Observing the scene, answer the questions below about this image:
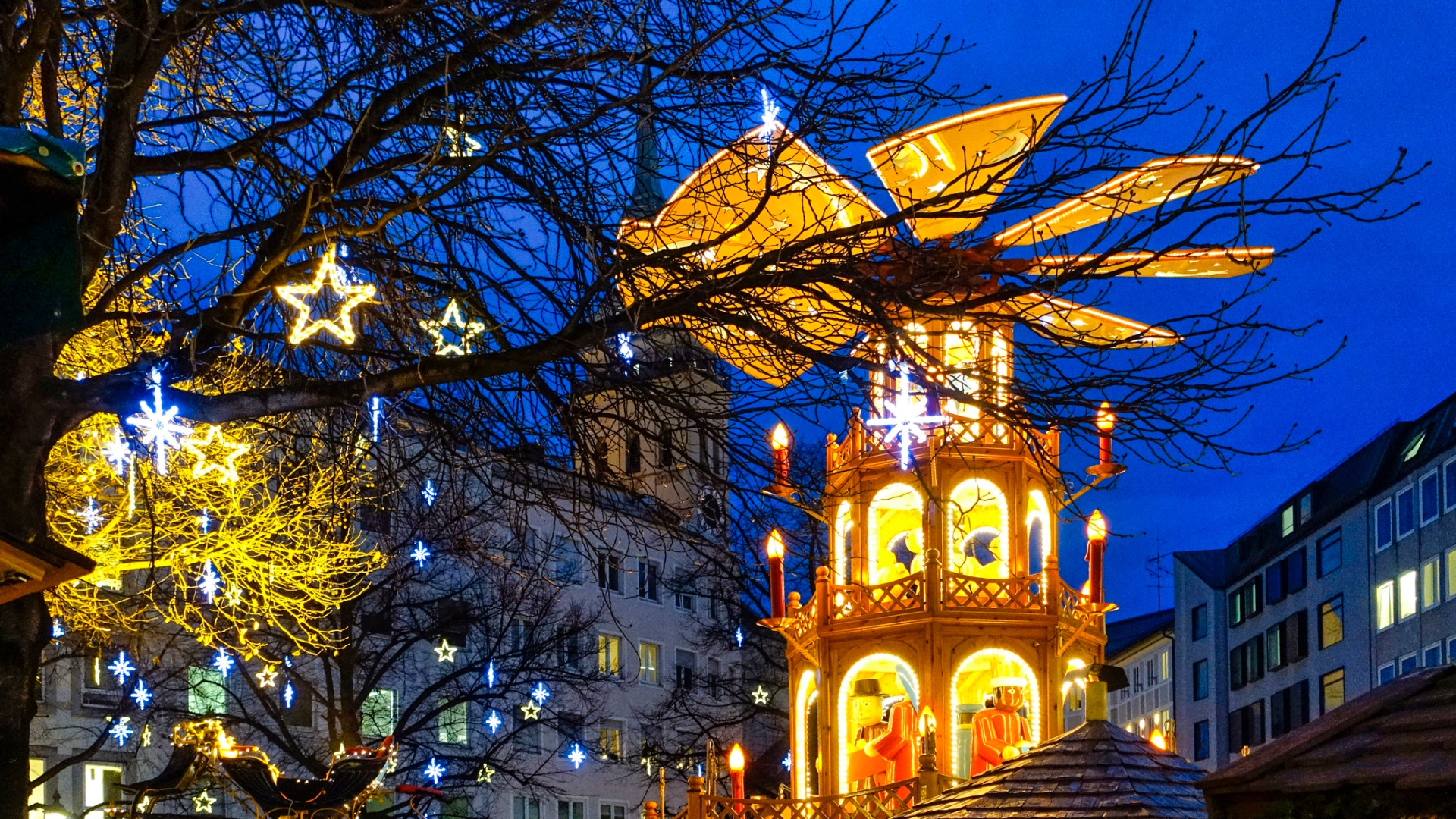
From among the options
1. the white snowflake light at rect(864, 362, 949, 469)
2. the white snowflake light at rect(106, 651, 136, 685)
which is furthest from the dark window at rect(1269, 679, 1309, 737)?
the white snowflake light at rect(864, 362, 949, 469)

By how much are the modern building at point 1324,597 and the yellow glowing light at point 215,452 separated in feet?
132

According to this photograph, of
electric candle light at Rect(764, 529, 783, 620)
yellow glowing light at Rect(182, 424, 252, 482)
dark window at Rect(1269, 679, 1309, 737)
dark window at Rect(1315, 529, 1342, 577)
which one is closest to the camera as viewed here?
yellow glowing light at Rect(182, 424, 252, 482)

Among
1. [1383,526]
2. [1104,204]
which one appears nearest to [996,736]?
[1104,204]

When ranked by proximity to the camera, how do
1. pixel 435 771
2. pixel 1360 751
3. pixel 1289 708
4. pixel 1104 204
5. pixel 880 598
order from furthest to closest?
pixel 1289 708, pixel 435 771, pixel 880 598, pixel 1104 204, pixel 1360 751

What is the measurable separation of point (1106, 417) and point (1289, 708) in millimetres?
57087

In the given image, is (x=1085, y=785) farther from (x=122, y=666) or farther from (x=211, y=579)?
(x=122, y=666)

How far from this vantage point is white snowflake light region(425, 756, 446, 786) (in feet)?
94.9

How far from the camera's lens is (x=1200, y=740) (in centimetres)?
7388

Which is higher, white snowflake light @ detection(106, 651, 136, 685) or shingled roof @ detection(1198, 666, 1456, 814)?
white snowflake light @ detection(106, 651, 136, 685)

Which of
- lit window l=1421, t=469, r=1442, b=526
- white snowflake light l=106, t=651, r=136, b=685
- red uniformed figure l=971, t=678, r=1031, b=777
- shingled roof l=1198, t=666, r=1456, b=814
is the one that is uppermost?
lit window l=1421, t=469, r=1442, b=526

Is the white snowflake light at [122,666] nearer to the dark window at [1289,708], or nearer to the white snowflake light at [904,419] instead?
the white snowflake light at [904,419]

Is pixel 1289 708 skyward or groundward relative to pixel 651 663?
groundward

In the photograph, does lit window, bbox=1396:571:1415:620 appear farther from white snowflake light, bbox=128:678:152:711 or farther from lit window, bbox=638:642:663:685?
white snowflake light, bbox=128:678:152:711

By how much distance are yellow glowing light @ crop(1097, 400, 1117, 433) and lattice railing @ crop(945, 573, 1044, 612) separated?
39.0 feet
